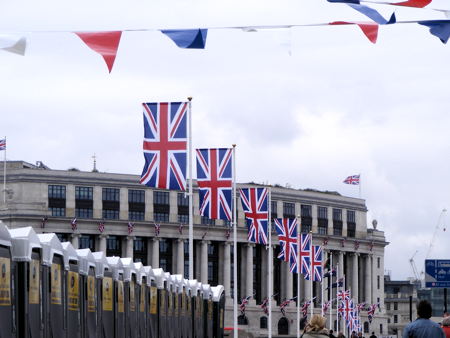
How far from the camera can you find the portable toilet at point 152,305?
36562 mm

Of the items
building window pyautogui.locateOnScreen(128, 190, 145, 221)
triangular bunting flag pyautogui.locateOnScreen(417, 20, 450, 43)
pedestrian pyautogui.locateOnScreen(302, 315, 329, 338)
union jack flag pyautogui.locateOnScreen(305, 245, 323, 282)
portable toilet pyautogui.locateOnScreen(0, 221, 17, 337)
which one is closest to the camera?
portable toilet pyautogui.locateOnScreen(0, 221, 17, 337)

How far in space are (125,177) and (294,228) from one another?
90974 millimetres

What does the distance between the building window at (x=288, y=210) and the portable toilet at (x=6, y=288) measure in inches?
6627

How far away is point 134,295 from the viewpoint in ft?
110

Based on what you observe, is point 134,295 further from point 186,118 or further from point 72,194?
point 72,194

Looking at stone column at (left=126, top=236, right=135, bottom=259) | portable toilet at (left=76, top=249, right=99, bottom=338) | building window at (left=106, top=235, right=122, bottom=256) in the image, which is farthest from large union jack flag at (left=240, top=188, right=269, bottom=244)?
building window at (left=106, top=235, right=122, bottom=256)

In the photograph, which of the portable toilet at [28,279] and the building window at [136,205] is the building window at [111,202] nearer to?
the building window at [136,205]

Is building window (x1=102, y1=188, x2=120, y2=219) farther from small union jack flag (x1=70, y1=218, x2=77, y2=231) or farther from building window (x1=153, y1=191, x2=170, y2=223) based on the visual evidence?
small union jack flag (x1=70, y1=218, x2=77, y2=231)

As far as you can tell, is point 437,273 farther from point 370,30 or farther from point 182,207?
point 182,207

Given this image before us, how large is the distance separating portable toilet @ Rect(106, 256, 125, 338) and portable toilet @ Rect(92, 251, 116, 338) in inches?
10.4

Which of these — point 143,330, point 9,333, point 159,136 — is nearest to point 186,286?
point 159,136

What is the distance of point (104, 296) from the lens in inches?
1145

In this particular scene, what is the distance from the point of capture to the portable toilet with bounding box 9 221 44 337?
2119 centimetres

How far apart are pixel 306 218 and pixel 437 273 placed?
123953mm
